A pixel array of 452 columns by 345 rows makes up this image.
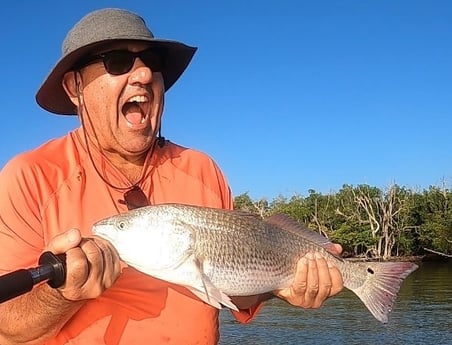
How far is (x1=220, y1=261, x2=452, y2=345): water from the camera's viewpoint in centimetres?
2866

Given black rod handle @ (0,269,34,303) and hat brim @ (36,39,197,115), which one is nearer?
black rod handle @ (0,269,34,303)

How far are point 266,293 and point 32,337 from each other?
1.56 metres

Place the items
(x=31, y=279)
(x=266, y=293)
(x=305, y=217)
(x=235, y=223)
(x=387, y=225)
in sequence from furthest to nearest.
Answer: (x=305, y=217) < (x=387, y=225) < (x=266, y=293) < (x=235, y=223) < (x=31, y=279)

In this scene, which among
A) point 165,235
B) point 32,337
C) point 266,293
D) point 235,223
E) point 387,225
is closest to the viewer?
point 32,337

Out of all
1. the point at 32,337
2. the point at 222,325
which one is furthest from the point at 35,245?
the point at 222,325

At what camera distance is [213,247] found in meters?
3.67

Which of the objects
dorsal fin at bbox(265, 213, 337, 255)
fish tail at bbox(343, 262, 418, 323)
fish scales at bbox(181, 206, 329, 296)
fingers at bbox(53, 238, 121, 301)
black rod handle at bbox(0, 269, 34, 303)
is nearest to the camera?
black rod handle at bbox(0, 269, 34, 303)

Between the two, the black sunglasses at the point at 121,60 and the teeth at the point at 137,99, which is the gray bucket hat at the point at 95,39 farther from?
the teeth at the point at 137,99

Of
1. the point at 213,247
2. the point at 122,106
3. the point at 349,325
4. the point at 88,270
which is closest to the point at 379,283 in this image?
the point at 213,247

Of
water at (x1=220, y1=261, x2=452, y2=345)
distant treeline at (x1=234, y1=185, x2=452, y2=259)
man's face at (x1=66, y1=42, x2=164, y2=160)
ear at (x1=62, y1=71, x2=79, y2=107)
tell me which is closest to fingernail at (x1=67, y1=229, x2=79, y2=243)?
man's face at (x1=66, y1=42, x2=164, y2=160)

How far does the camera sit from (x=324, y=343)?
28.2 metres

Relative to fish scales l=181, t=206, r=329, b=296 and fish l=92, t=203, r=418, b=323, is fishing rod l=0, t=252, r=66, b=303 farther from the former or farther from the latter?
fish scales l=181, t=206, r=329, b=296

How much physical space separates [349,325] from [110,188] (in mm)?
30560

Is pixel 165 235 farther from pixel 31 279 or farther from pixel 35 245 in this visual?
pixel 31 279
